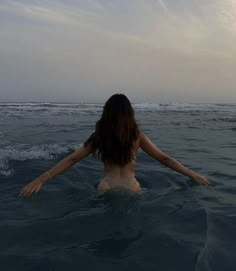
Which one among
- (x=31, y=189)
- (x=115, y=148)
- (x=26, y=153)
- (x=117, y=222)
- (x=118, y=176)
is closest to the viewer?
(x=117, y=222)

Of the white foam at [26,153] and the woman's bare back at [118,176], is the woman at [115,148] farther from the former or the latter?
the white foam at [26,153]

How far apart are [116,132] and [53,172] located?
96 cm

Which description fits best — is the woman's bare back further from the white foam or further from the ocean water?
the white foam

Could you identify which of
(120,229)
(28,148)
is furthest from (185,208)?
(28,148)

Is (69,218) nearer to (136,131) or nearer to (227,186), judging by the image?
(136,131)

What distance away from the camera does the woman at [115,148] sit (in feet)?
16.4

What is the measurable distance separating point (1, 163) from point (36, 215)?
3266 mm

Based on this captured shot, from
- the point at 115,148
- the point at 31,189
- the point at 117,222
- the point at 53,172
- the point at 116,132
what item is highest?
the point at 116,132

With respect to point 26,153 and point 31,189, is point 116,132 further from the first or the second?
point 26,153

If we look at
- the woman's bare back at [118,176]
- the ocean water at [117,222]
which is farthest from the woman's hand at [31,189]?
the woman's bare back at [118,176]

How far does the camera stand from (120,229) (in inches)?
173

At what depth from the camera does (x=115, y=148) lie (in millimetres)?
5180

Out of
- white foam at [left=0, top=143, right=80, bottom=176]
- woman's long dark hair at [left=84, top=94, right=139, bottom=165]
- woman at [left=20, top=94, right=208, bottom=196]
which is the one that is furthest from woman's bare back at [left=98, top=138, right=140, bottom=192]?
white foam at [left=0, top=143, right=80, bottom=176]

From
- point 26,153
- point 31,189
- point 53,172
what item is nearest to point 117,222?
point 53,172
